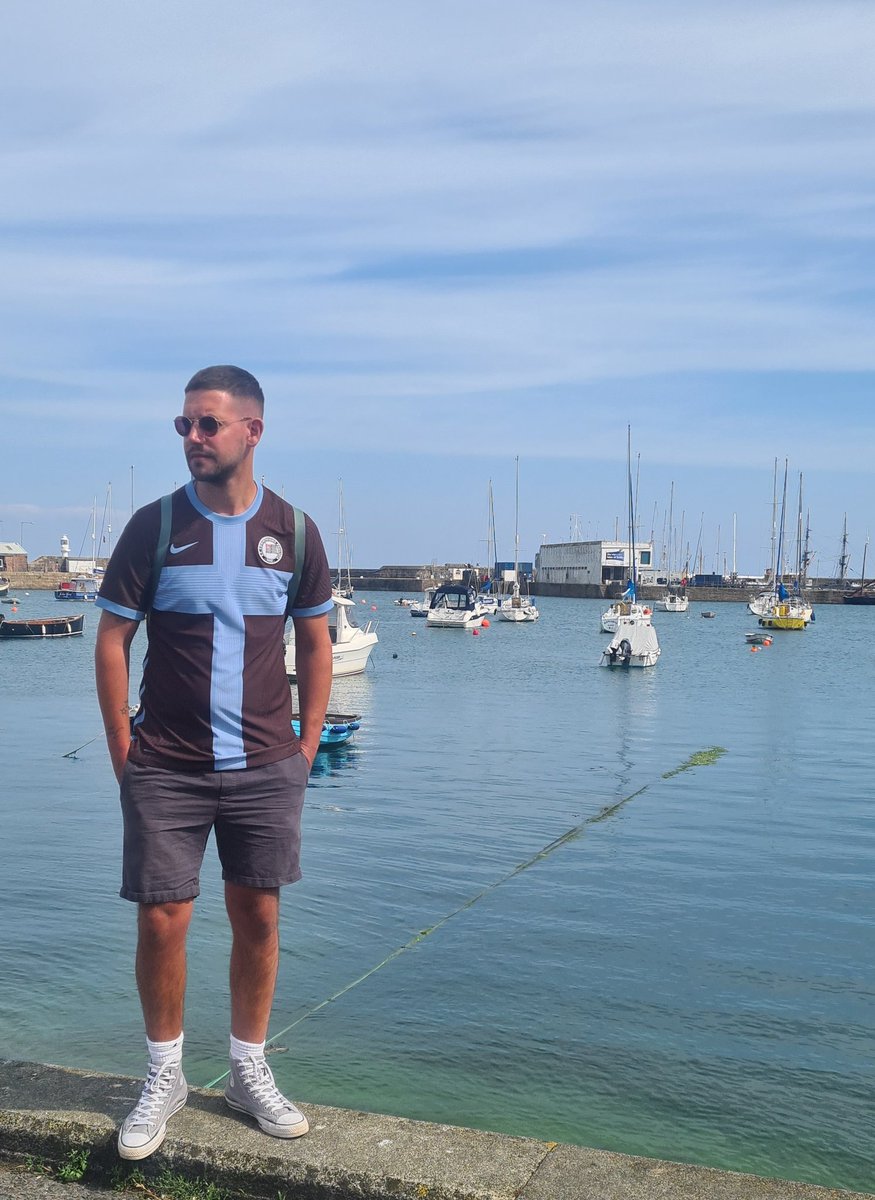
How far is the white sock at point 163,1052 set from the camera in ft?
13.1

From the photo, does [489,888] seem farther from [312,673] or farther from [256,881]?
[256,881]

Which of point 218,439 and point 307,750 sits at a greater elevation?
point 218,439

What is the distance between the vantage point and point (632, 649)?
4825cm

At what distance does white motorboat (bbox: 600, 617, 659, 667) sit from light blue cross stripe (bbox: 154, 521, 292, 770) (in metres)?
44.9

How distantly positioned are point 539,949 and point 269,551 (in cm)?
566

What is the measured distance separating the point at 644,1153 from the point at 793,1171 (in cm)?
65

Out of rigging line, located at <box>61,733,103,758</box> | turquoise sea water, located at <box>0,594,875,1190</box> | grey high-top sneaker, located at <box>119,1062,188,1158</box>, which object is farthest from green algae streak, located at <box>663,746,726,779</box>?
grey high-top sneaker, located at <box>119,1062,188,1158</box>

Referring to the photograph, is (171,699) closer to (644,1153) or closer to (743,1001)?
(644,1153)

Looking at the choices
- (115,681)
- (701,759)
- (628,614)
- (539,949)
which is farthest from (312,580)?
(628,614)

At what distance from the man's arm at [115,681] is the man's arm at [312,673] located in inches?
22.6

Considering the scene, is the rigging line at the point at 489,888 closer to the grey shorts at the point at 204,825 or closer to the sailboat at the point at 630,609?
the grey shorts at the point at 204,825

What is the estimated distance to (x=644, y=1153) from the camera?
5602mm

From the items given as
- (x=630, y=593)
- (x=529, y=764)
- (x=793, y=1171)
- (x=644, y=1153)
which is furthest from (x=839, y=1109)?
(x=630, y=593)

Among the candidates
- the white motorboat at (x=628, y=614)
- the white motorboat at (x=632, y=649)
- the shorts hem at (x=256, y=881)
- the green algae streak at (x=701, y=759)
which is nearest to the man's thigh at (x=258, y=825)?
the shorts hem at (x=256, y=881)
